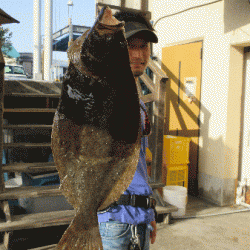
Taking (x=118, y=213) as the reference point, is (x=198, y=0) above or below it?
above

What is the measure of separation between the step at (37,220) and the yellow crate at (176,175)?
2.41 m

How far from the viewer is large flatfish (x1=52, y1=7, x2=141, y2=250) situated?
3.22 ft

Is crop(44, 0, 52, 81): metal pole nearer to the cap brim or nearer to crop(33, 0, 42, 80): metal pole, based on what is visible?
crop(33, 0, 42, 80): metal pole

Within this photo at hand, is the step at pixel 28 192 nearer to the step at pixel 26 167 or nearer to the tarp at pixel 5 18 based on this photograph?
the step at pixel 26 167

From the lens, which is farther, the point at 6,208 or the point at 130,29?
the point at 6,208

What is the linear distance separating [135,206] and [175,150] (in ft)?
14.6

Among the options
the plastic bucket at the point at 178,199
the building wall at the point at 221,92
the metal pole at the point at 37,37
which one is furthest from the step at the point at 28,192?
the metal pole at the point at 37,37

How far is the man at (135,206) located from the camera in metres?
1.55

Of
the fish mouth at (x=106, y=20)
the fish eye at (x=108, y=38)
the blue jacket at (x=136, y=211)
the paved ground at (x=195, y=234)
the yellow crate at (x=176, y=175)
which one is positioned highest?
the fish mouth at (x=106, y=20)

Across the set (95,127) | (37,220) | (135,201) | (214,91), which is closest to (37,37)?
(214,91)

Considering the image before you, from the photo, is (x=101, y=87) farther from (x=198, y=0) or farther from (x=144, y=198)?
(x=198, y=0)

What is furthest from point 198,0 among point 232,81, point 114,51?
point 114,51

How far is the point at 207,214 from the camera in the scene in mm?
5504

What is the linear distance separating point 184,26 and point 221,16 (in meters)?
1.14
